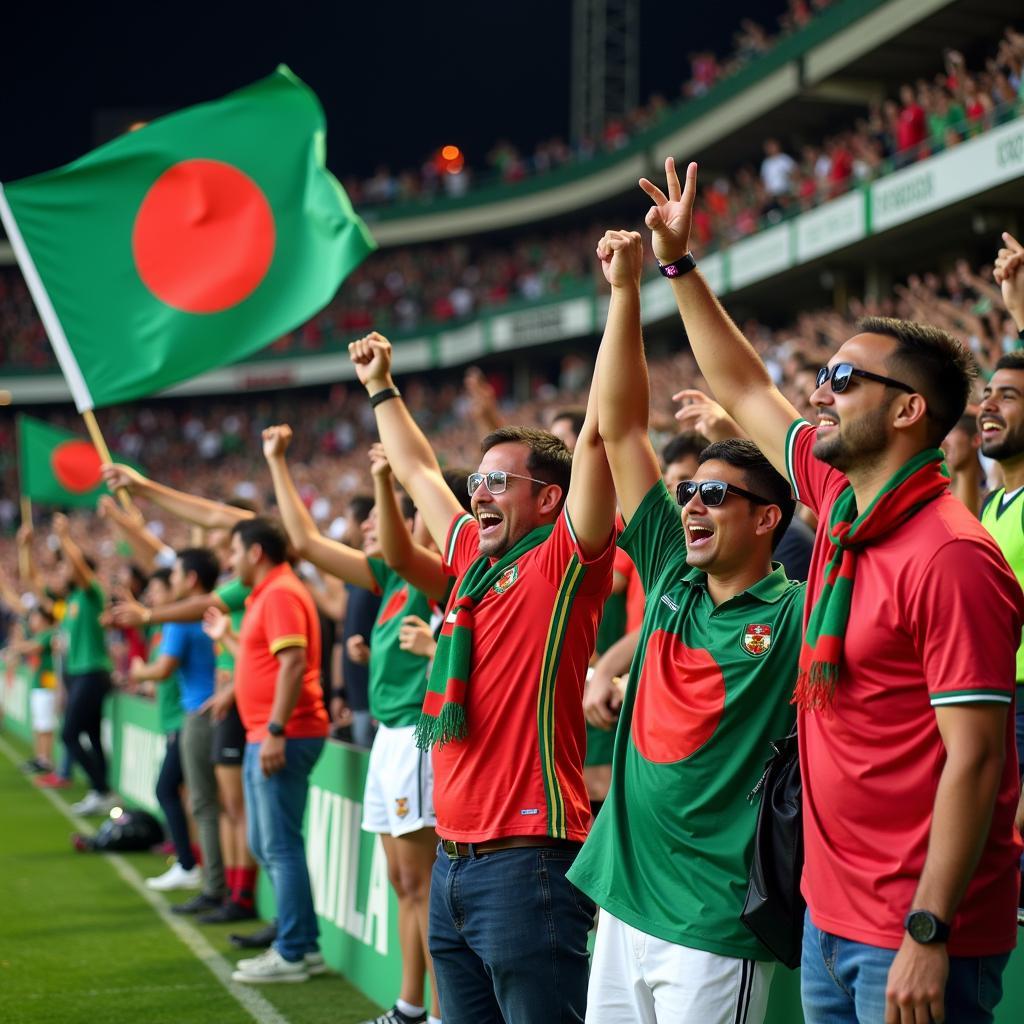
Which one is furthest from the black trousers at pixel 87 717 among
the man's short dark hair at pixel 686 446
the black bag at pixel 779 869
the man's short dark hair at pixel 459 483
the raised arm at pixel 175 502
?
the black bag at pixel 779 869

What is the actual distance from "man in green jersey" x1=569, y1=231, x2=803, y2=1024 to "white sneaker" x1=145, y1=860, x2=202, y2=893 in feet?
18.4

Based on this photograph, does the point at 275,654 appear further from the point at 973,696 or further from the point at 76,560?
the point at 76,560

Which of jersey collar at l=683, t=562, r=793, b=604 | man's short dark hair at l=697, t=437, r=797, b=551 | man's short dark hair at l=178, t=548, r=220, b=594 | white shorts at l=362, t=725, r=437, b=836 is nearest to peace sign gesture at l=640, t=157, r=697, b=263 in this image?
man's short dark hair at l=697, t=437, r=797, b=551

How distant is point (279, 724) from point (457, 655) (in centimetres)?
271

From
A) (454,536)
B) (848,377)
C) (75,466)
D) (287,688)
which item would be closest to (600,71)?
(75,466)

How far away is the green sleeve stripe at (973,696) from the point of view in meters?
2.15

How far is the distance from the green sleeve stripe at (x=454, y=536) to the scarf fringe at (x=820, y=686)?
60.1 inches

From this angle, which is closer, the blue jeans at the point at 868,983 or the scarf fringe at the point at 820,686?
the blue jeans at the point at 868,983

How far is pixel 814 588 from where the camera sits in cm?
257

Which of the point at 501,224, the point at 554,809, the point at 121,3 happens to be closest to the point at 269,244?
the point at 554,809

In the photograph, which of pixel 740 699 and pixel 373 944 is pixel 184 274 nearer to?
pixel 373 944

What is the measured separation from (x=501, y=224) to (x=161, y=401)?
12.3 m

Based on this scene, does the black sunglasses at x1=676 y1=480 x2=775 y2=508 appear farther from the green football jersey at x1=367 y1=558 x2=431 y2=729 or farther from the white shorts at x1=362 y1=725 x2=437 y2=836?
the green football jersey at x1=367 y1=558 x2=431 y2=729

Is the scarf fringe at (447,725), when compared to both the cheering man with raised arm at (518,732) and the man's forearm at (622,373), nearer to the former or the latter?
the cheering man with raised arm at (518,732)
